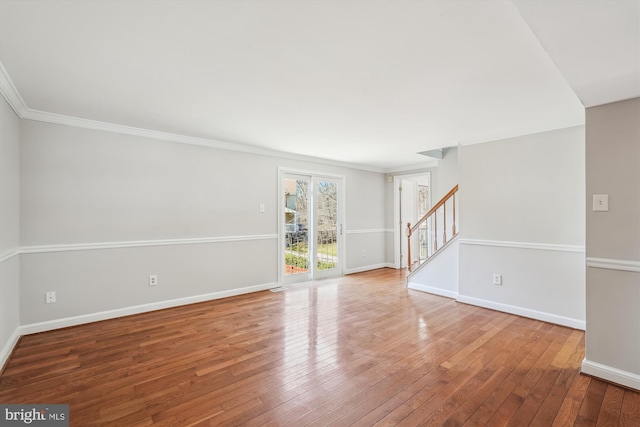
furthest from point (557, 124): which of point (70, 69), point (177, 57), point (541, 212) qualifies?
point (70, 69)

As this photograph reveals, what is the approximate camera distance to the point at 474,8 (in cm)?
142

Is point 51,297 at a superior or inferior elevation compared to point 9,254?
inferior

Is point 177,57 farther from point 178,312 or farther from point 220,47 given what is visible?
point 178,312

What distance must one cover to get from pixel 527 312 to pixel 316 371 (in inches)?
109

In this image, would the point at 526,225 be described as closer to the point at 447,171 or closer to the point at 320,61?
the point at 447,171

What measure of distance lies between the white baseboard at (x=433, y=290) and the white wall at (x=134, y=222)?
2316mm

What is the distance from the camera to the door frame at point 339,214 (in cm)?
484

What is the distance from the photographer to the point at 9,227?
257cm

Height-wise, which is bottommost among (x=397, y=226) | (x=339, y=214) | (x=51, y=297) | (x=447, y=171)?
(x=51, y=297)

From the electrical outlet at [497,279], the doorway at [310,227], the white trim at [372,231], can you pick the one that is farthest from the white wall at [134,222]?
the electrical outlet at [497,279]

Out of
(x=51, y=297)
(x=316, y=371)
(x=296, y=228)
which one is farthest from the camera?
(x=296, y=228)

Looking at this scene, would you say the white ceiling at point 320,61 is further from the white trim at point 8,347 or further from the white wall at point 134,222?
the white trim at point 8,347

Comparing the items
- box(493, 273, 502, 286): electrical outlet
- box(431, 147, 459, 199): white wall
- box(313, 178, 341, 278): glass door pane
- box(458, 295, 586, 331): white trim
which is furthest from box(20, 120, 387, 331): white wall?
box(493, 273, 502, 286): electrical outlet

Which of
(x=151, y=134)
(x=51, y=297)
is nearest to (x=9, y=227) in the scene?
(x=51, y=297)
